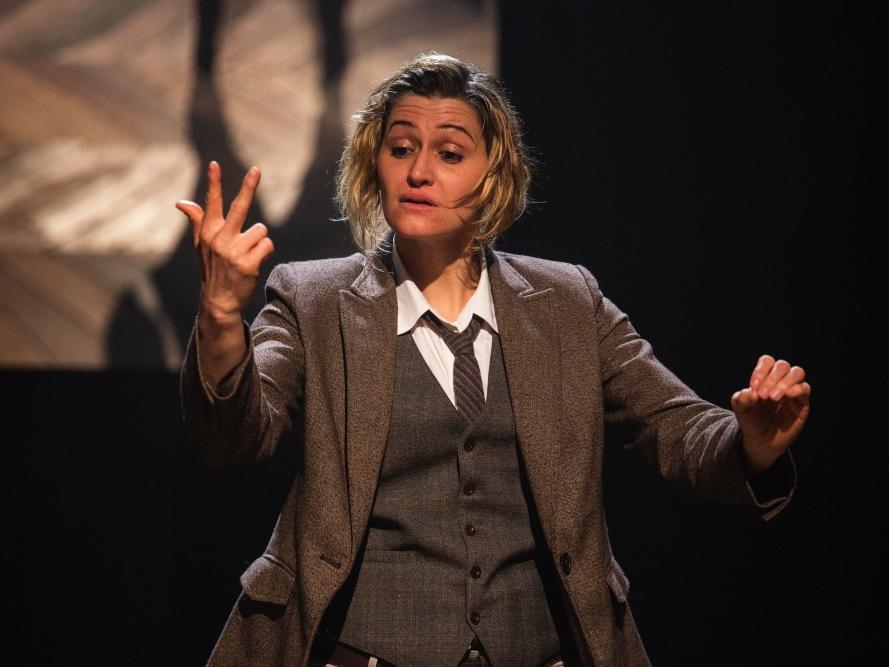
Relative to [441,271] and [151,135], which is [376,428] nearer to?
[441,271]

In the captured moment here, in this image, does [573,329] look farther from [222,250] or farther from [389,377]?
[222,250]

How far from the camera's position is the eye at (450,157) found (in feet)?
4.95

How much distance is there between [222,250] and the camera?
117cm

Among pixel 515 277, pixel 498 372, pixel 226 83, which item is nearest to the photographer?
pixel 498 372

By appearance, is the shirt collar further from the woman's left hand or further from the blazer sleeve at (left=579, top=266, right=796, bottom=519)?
the woman's left hand

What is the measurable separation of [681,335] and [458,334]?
111cm

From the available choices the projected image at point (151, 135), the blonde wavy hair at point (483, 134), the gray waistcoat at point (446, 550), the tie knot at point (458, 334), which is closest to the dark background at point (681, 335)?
the projected image at point (151, 135)

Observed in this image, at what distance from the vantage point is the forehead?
1.51 m

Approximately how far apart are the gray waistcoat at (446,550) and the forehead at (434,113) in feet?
1.18

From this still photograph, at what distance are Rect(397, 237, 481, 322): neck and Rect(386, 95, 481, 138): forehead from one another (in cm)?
17

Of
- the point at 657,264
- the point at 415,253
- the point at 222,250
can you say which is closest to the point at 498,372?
the point at 415,253

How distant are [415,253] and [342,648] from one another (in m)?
0.57

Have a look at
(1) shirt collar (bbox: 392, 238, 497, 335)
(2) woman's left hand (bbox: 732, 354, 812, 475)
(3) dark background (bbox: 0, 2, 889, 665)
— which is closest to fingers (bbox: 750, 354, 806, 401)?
(2) woman's left hand (bbox: 732, 354, 812, 475)

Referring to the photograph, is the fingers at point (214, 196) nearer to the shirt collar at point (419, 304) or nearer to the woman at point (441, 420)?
the woman at point (441, 420)
